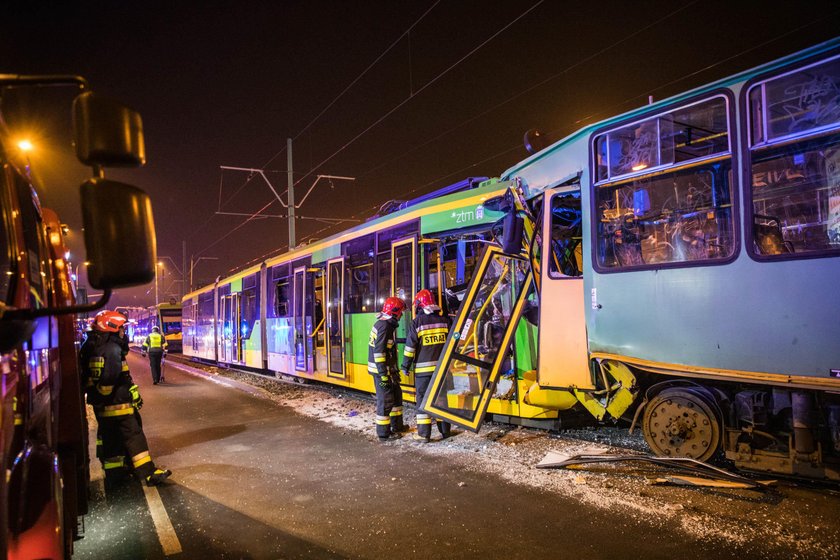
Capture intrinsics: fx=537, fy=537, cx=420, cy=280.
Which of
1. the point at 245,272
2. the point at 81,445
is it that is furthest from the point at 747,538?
the point at 245,272

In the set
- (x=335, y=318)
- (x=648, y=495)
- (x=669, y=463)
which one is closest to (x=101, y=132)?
(x=648, y=495)

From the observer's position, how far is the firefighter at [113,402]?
5258mm

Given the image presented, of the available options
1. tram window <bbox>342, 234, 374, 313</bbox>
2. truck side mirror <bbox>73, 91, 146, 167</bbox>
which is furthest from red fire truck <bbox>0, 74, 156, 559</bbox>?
tram window <bbox>342, 234, 374, 313</bbox>

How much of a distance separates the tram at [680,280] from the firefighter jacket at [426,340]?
1.60ft

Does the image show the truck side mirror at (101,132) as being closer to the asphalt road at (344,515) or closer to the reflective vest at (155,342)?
the asphalt road at (344,515)

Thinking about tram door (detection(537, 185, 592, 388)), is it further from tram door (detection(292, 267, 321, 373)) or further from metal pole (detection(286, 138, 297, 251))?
metal pole (detection(286, 138, 297, 251))

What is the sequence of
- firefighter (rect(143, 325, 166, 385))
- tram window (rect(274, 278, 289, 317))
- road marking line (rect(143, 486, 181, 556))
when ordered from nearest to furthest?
road marking line (rect(143, 486, 181, 556)), tram window (rect(274, 278, 289, 317)), firefighter (rect(143, 325, 166, 385))

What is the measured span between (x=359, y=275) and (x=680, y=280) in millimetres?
6181

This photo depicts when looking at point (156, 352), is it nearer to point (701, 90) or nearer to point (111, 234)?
point (701, 90)

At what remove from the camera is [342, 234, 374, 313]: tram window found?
945 cm

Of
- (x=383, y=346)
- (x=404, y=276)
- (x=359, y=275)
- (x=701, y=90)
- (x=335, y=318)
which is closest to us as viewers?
(x=701, y=90)

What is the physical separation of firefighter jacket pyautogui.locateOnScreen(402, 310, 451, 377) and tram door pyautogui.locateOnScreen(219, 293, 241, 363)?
11.8 meters

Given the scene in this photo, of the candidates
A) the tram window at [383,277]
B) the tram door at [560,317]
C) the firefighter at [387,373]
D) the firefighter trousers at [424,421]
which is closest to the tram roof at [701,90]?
the tram door at [560,317]

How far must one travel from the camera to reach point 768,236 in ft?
13.8
